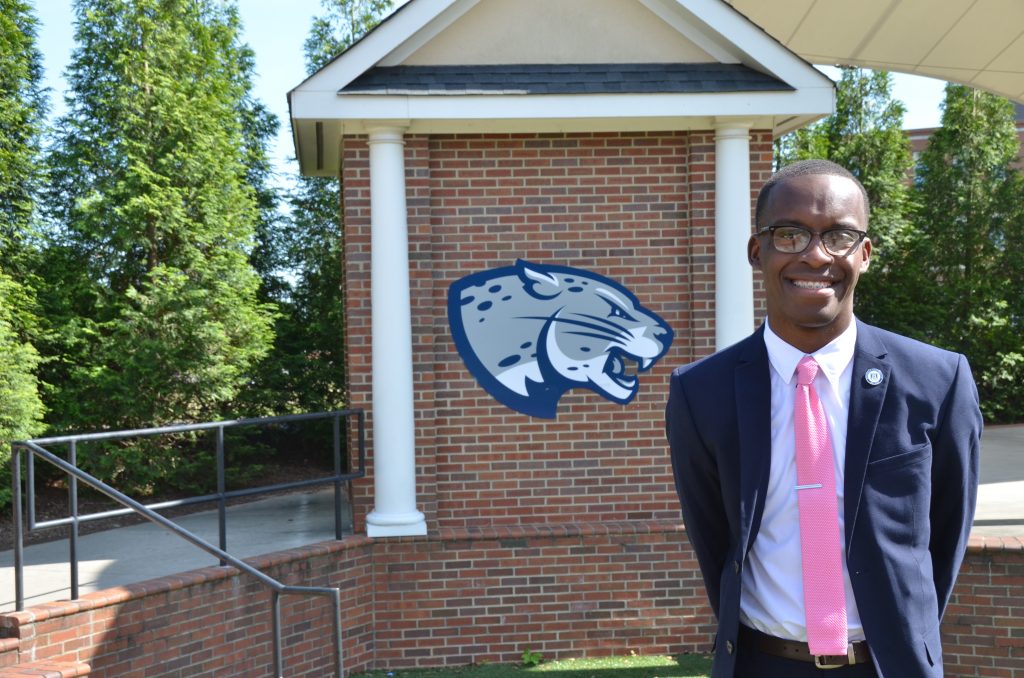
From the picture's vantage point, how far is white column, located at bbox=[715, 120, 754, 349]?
7.55m

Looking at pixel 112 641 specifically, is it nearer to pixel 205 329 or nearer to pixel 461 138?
pixel 461 138

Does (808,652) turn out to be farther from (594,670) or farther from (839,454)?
(594,670)

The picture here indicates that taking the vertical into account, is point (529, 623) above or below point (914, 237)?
below

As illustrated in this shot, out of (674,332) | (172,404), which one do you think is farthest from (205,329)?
(674,332)

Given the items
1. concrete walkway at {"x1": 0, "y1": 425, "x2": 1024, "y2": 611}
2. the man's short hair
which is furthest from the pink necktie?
concrete walkway at {"x1": 0, "y1": 425, "x2": 1024, "y2": 611}

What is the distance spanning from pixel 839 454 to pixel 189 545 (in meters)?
6.23

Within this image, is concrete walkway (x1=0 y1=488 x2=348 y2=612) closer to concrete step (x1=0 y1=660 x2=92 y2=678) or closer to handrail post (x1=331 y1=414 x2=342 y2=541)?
handrail post (x1=331 y1=414 x2=342 y2=541)

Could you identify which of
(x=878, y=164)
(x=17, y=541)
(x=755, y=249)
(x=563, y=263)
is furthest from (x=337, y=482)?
(x=878, y=164)

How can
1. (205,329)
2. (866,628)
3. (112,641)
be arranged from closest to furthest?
(866,628), (112,641), (205,329)

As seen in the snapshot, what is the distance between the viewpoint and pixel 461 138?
7660mm

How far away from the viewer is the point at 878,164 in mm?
17875

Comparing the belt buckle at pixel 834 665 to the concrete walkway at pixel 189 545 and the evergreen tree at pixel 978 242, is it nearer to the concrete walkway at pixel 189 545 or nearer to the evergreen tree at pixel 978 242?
the concrete walkway at pixel 189 545

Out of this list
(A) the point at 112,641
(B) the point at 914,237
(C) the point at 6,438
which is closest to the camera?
(A) the point at 112,641

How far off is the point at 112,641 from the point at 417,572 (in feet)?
7.17
